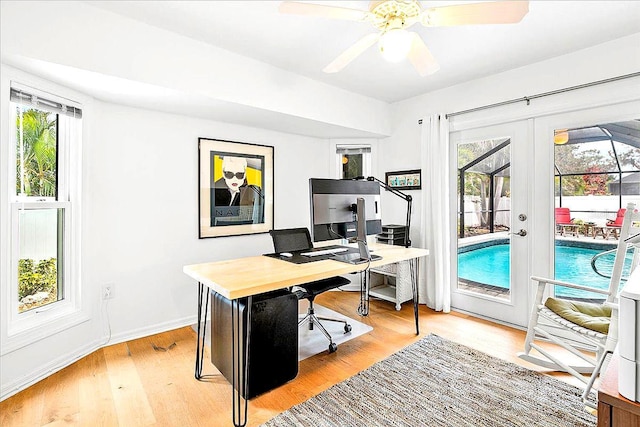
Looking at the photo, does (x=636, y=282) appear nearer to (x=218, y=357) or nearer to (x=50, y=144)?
(x=218, y=357)

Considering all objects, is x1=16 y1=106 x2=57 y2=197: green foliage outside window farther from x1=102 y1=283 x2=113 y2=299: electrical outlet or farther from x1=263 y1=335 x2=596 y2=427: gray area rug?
x1=263 y1=335 x2=596 y2=427: gray area rug

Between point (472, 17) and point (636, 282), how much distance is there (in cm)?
133

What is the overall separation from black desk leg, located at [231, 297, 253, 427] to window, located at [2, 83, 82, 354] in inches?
53.9

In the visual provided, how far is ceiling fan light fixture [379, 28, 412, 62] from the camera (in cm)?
169

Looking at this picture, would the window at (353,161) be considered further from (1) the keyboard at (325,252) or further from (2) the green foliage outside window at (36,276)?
(2) the green foliage outside window at (36,276)

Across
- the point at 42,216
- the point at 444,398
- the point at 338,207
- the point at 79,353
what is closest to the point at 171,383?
the point at 79,353

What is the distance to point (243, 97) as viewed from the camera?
8.63 ft

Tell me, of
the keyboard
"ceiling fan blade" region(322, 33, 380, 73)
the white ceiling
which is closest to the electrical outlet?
the keyboard

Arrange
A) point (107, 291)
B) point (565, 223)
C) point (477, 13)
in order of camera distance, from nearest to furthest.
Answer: point (477, 13), point (107, 291), point (565, 223)

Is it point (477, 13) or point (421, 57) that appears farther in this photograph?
point (421, 57)

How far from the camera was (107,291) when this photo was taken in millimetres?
2607

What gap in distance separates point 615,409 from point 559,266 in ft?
7.42

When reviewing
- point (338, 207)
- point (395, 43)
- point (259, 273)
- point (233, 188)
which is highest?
point (395, 43)

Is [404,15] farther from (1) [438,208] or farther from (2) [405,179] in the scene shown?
(2) [405,179]
